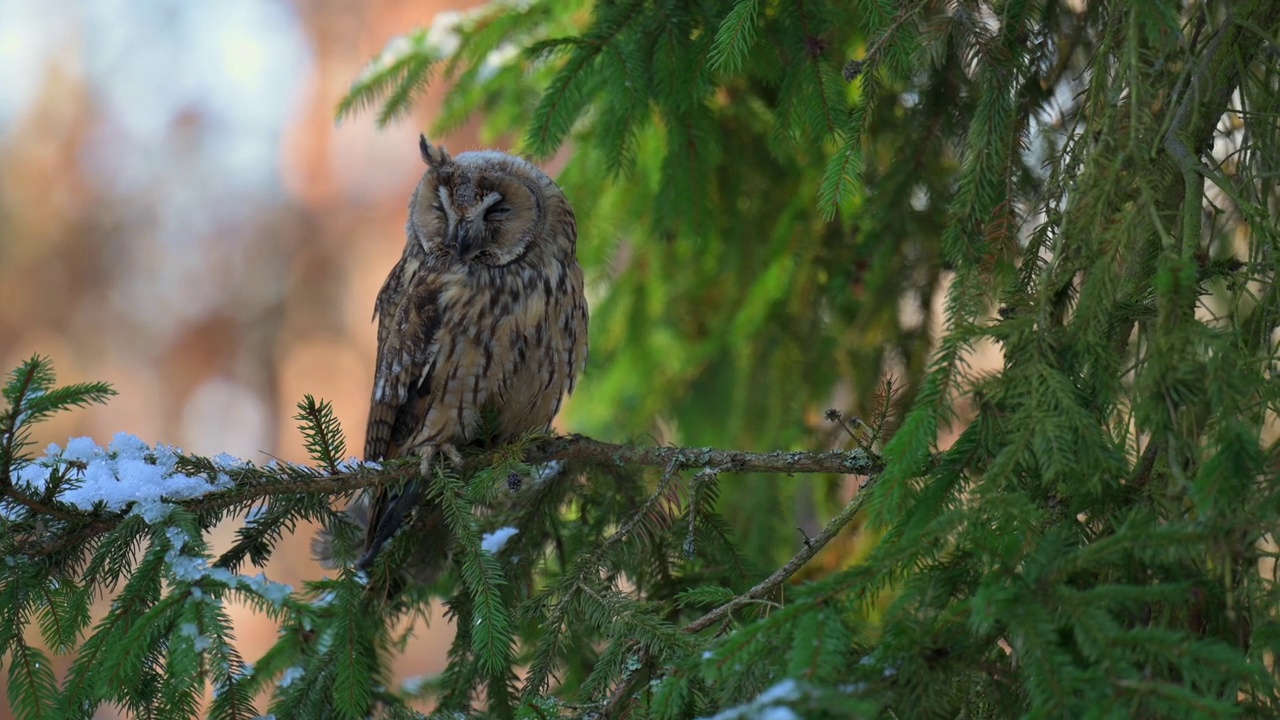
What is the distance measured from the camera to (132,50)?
10.4 metres

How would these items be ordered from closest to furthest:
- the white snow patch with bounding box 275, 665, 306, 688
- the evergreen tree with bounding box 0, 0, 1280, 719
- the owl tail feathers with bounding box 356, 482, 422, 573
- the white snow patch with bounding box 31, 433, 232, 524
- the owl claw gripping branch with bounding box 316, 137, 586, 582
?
1. the evergreen tree with bounding box 0, 0, 1280, 719
2. the white snow patch with bounding box 31, 433, 232, 524
3. the white snow patch with bounding box 275, 665, 306, 688
4. the owl tail feathers with bounding box 356, 482, 422, 573
5. the owl claw gripping branch with bounding box 316, 137, 586, 582

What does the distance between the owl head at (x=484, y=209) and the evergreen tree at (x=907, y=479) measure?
39 cm

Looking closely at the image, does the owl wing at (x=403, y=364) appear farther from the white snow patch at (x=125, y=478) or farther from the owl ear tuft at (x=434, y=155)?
the white snow patch at (x=125, y=478)

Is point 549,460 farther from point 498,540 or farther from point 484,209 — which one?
point 484,209

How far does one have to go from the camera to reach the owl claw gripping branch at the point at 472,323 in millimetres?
2746

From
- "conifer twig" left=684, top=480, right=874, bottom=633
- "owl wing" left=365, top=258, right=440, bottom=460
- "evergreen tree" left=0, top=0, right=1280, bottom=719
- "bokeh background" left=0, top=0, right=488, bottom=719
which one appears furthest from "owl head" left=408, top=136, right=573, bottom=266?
"bokeh background" left=0, top=0, right=488, bottom=719

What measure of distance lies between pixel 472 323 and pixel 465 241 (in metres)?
0.25

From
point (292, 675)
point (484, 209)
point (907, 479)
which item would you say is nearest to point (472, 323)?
point (484, 209)

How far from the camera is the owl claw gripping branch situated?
2.75 m

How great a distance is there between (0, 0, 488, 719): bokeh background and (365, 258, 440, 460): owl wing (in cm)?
714

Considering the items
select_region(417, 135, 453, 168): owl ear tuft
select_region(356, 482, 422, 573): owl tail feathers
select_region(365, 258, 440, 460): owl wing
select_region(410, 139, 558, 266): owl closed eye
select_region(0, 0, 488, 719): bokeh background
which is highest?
select_region(0, 0, 488, 719): bokeh background

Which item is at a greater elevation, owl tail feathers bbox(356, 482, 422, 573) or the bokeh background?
the bokeh background

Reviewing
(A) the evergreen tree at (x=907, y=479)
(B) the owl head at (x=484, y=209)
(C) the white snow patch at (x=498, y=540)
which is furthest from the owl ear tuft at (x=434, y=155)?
(C) the white snow patch at (x=498, y=540)

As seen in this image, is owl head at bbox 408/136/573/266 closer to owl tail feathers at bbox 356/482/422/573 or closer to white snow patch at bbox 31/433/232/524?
owl tail feathers at bbox 356/482/422/573
